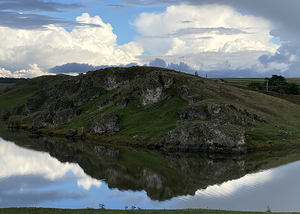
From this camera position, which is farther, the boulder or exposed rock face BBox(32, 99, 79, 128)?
exposed rock face BBox(32, 99, 79, 128)

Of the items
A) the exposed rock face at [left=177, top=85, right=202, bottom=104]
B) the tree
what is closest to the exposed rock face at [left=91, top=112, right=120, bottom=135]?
the exposed rock face at [left=177, top=85, right=202, bottom=104]

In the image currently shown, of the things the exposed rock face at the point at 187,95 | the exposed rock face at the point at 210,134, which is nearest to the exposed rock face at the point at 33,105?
the exposed rock face at the point at 187,95

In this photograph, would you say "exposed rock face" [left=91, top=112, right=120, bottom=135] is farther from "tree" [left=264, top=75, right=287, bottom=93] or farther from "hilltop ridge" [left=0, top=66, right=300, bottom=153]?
"tree" [left=264, top=75, right=287, bottom=93]

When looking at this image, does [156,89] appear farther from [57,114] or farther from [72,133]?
[57,114]

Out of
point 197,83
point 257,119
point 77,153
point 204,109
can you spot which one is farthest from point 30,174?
point 197,83

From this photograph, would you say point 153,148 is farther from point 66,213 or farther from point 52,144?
point 66,213

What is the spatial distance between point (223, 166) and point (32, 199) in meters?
34.6

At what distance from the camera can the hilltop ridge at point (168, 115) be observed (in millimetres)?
74562

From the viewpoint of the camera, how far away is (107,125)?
313 ft

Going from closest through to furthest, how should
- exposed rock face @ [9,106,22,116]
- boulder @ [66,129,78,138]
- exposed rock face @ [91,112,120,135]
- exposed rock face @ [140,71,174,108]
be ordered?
exposed rock face @ [91,112,120,135] < exposed rock face @ [140,71,174,108] < boulder @ [66,129,78,138] < exposed rock face @ [9,106,22,116]

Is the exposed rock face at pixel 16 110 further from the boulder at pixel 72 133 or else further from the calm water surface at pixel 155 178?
the calm water surface at pixel 155 178

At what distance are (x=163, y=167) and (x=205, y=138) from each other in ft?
56.2

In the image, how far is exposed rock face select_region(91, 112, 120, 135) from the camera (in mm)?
94062

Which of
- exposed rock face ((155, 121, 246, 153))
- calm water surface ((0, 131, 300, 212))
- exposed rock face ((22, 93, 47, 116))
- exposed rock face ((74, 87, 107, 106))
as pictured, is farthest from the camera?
exposed rock face ((22, 93, 47, 116))
